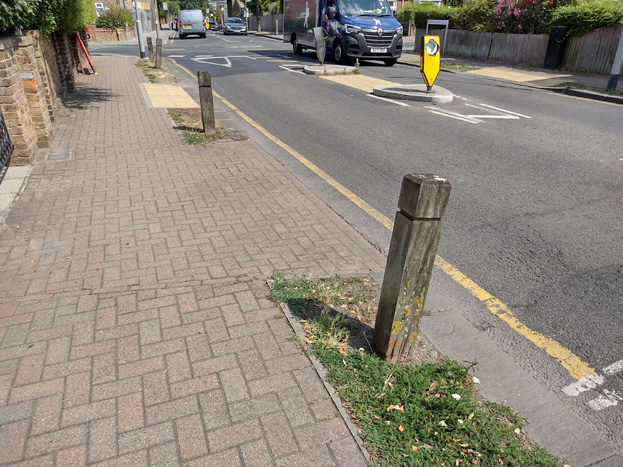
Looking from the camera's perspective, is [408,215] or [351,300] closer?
[408,215]

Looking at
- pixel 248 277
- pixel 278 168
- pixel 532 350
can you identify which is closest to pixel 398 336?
pixel 532 350

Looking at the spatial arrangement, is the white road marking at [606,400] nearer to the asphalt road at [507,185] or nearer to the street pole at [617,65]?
the asphalt road at [507,185]

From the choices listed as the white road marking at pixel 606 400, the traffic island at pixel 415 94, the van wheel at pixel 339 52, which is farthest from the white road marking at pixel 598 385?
the van wheel at pixel 339 52

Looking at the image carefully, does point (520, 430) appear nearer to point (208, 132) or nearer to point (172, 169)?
point (172, 169)

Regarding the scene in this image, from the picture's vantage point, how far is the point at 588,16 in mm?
17359

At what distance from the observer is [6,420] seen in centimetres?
240

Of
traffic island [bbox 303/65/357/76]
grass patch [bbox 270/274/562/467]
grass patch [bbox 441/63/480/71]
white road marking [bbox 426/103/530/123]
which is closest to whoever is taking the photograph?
grass patch [bbox 270/274/562/467]

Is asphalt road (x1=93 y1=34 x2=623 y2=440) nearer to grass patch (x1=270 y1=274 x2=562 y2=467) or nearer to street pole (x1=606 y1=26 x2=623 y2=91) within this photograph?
grass patch (x1=270 y1=274 x2=562 y2=467)

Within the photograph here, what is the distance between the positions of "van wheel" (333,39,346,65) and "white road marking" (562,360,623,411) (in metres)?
17.5

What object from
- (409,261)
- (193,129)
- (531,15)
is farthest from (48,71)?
Result: (531,15)

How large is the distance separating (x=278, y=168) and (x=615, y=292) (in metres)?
4.26

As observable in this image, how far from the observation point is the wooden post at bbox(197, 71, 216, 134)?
7703 millimetres

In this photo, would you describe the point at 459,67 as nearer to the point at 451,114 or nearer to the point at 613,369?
the point at 451,114

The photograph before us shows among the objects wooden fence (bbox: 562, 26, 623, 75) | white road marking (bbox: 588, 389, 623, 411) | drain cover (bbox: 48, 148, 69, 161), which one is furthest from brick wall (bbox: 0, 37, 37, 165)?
wooden fence (bbox: 562, 26, 623, 75)
